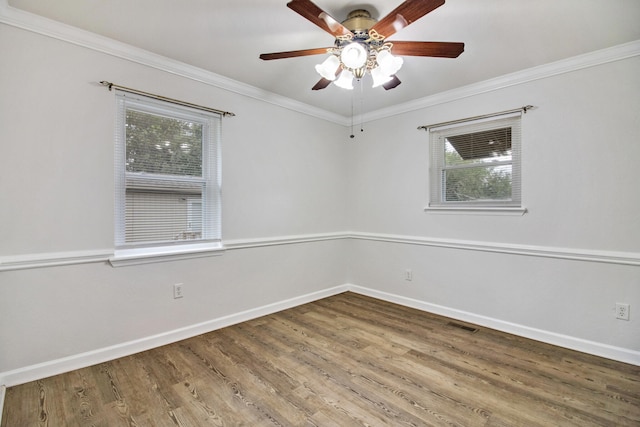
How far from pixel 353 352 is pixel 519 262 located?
1.75 meters

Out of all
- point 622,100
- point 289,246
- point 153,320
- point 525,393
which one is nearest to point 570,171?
point 622,100

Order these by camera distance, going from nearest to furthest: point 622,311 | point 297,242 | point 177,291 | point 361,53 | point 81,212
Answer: point 361,53
point 81,212
point 622,311
point 177,291
point 297,242

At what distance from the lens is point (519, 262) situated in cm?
288

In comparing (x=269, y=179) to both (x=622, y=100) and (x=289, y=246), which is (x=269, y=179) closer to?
(x=289, y=246)

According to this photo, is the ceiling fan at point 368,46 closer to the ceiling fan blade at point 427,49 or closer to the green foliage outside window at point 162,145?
the ceiling fan blade at point 427,49

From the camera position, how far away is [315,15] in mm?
1607

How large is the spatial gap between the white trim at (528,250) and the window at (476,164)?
365 millimetres

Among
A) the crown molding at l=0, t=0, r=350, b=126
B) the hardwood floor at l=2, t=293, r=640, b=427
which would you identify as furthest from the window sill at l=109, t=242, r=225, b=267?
the crown molding at l=0, t=0, r=350, b=126

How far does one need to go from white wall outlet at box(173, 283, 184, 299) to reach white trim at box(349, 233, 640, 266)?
2.37 meters

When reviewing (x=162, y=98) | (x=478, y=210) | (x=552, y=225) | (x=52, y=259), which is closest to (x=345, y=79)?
(x=162, y=98)

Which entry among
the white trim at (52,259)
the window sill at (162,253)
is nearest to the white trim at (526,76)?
the window sill at (162,253)

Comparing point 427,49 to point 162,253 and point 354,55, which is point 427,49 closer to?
→ point 354,55

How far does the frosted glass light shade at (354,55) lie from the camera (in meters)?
1.76

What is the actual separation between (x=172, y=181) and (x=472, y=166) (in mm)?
2924
